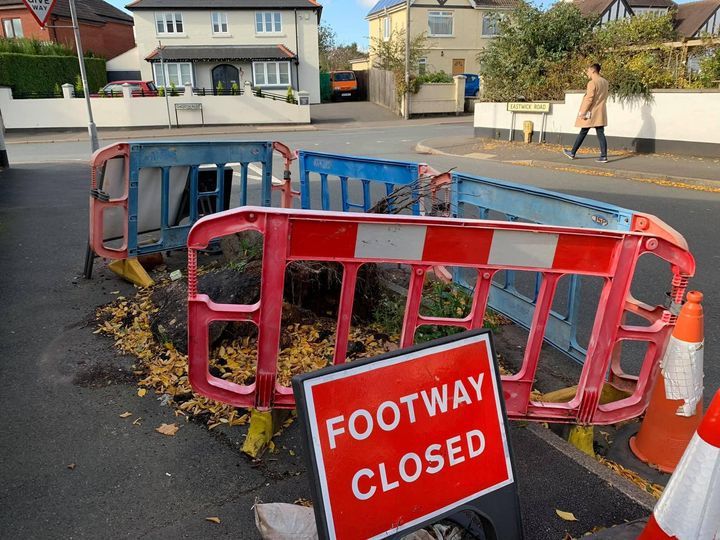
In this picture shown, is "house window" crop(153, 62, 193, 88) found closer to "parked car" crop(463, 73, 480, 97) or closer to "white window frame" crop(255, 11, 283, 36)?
"white window frame" crop(255, 11, 283, 36)

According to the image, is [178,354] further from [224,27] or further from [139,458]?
[224,27]

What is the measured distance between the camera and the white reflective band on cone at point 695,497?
1.99m

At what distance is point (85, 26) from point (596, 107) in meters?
43.4

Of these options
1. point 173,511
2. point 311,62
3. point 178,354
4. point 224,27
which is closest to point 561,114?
point 178,354

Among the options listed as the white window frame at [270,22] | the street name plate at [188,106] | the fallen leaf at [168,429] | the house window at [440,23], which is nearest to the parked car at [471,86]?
the house window at [440,23]

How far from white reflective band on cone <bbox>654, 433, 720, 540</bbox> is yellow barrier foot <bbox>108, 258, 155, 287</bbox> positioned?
14.6 feet

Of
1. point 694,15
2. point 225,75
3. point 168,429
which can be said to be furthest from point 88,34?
point 168,429

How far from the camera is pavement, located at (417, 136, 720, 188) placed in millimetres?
11125

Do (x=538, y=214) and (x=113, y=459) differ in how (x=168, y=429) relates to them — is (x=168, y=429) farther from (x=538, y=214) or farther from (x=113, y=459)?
(x=538, y=214)

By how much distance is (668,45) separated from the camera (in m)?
14.8

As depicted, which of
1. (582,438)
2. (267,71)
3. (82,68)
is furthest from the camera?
(267,71)

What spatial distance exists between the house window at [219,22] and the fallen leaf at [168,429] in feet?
133

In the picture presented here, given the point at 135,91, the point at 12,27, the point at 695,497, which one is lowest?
the point at 695,497

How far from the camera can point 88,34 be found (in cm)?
4469
